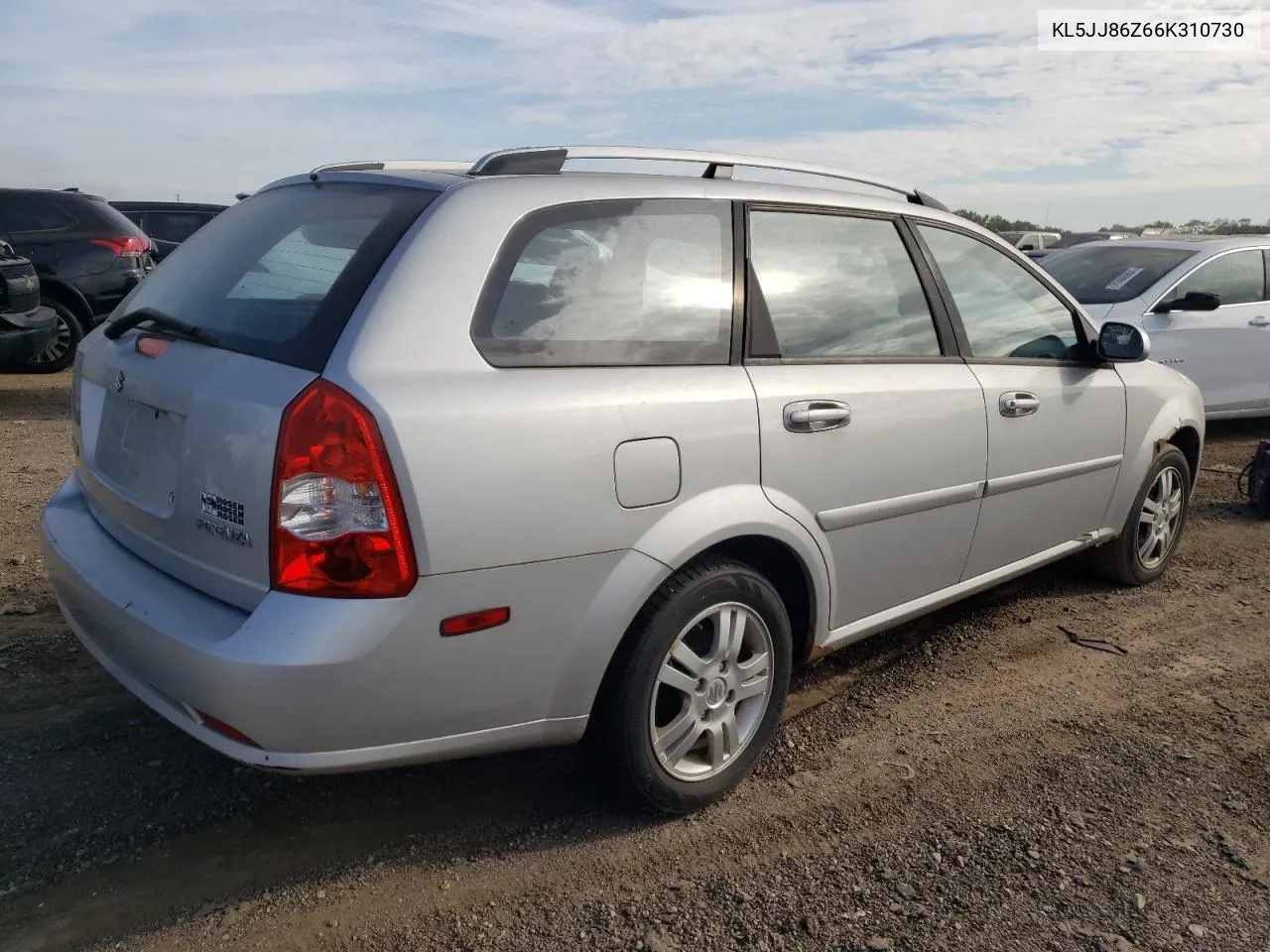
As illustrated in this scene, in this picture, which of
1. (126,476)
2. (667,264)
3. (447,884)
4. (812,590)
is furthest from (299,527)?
(812,590)

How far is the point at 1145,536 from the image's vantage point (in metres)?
4.98

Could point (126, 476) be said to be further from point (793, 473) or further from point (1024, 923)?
point (1024, 923)

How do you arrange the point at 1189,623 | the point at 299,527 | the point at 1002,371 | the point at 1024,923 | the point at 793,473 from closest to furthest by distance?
the point at 299,527 → the point at 1024,923 → the point at 793,473 → the point at 1002,371 → the point at 1189,623

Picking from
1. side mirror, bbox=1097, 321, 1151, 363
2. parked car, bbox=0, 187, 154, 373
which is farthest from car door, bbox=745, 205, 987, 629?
parked car, bbox=0, 187, 154, 373

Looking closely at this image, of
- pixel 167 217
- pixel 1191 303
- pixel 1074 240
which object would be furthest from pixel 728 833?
pixel 1074 240

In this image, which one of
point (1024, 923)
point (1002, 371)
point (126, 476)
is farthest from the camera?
point (1002, 371)

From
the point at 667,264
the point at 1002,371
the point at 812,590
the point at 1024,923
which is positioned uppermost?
the point at 667,264

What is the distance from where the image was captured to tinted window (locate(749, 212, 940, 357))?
127 inches

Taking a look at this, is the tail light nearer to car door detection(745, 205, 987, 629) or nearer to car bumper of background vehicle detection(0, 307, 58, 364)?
car door detection(745, 205, 987, 629)

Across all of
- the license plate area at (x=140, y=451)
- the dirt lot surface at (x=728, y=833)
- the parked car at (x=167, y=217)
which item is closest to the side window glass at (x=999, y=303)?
the dirt lot surface at (x=728, y=833)

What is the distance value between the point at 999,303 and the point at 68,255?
9126 millimetres

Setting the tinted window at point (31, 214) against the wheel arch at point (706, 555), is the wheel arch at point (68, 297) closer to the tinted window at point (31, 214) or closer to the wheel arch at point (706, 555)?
the tinted window at point (31, 214)

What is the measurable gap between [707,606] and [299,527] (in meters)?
1.08

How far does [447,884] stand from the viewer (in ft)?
8.87
